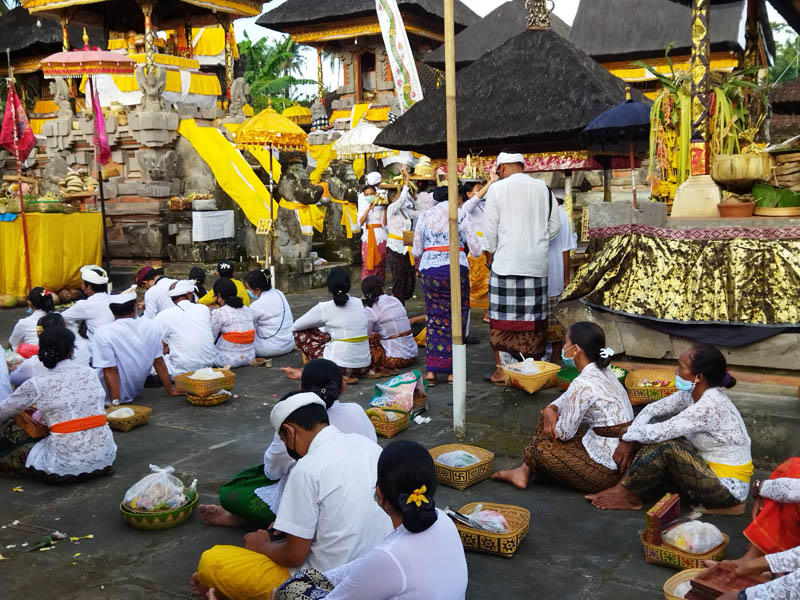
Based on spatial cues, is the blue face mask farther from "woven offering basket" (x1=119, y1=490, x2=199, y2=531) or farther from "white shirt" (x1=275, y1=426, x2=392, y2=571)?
"woven offering basket" (x1=119, y1=490, x2=199, y2=531)

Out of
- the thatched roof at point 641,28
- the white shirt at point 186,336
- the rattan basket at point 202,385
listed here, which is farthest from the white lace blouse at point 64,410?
the thatched roof at point 641,28

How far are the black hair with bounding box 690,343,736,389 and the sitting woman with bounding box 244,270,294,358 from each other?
5.30m

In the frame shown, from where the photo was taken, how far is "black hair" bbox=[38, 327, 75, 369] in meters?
5.00

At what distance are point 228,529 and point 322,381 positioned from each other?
1.23 metres

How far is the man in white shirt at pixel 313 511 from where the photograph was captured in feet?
10.2

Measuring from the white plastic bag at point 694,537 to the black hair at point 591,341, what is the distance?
1.10 meters

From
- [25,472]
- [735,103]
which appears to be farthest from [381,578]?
[735,103]

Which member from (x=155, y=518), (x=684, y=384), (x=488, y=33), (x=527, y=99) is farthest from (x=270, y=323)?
(x=488, y=33)

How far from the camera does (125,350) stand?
6.98 meters

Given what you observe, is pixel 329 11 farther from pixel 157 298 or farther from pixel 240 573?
pixel 240 573

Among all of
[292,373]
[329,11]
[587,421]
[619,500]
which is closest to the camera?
[619,500]

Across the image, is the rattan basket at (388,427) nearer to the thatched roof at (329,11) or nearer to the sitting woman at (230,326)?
the sitting woman at (230,326)

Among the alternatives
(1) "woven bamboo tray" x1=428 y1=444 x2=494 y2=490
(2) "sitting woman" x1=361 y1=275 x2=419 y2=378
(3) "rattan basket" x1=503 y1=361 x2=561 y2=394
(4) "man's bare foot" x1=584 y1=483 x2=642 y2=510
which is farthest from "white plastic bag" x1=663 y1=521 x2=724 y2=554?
(2) "sitting woman" x1=361 y1=275 x2=419 y2=378

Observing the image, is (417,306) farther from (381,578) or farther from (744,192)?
(381,578)
